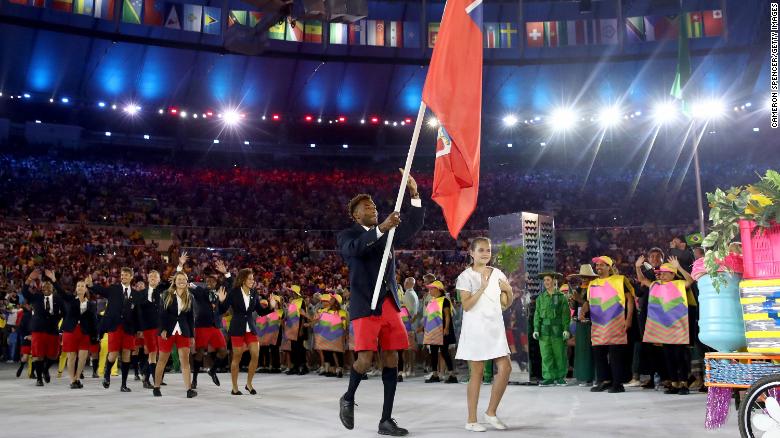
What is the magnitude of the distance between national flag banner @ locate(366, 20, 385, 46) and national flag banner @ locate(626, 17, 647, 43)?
9905 millimetres

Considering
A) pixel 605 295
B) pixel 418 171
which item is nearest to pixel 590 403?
pixel 605 295

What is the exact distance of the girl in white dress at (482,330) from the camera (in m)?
6.34

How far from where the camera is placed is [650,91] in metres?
33.1

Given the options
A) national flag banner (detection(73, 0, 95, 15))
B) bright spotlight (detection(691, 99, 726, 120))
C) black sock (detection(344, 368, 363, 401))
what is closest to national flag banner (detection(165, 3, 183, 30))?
national flag banner (detection(73, 0, 95, 15))

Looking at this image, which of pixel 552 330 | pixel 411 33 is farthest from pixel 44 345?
pixel 411 33

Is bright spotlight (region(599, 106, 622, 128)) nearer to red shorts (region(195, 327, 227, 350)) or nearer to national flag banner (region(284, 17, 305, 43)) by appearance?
national flag banner (region(284, 17, 305, 43))

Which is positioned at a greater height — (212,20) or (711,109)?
(212,20)

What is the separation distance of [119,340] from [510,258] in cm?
654

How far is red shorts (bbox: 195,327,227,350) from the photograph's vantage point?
11.2m

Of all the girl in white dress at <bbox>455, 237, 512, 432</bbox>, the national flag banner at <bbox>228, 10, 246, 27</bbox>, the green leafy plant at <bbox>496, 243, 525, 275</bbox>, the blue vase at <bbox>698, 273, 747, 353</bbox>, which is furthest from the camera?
the national flag banner at <bbox>228, 10, 246, 27</bbox>

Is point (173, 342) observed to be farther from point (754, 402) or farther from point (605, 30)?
point (605, 30)

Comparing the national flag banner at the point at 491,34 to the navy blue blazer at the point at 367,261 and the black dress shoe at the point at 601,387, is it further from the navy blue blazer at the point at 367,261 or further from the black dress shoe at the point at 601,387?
the navy blue blazer at the point at 367,261

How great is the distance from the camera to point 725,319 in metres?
5.30

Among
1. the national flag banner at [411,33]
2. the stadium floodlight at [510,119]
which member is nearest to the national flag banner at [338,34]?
the national flag banner at [411,33]
